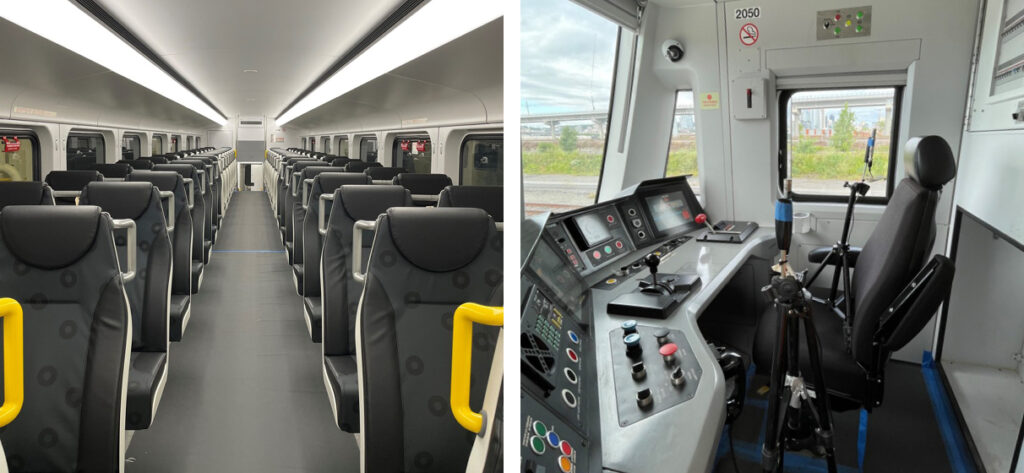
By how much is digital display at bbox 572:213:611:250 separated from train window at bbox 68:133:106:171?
20.7 feet

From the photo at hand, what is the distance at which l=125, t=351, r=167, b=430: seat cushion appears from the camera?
8.48 feet

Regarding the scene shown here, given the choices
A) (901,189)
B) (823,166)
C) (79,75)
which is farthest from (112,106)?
(901,189)

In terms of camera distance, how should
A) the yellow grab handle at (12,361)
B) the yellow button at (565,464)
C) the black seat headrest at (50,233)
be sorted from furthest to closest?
1. the black seat headrest at (50,233)
2. the yellow grab handle at (12,361)
3. the yellow button at (565,464)

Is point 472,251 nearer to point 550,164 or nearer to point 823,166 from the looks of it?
point 550,164

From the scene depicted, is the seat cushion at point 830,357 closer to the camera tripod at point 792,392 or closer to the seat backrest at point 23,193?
the camera tripod at point 792,392

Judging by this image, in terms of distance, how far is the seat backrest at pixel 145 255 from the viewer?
3.20m

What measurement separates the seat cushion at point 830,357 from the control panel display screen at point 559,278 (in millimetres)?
738

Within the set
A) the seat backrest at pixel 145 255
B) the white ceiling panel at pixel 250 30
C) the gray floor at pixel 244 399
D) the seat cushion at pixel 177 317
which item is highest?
the white ceiling panel at pixel 250 30

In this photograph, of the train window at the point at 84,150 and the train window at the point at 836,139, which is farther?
the train window at the point at 84,150

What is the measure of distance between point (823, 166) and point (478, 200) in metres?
2.59

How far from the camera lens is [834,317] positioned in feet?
10.4

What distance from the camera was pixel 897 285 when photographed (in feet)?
7.74

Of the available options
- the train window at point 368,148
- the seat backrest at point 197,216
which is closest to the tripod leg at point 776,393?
the seat backrest at point 197,216

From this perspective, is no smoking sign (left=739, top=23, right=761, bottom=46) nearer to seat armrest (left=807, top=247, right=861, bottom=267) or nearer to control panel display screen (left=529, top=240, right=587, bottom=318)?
seat armrest (left=807, top=247, right=861, bottom=267)
